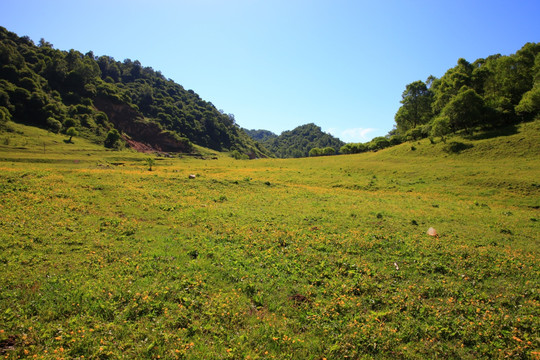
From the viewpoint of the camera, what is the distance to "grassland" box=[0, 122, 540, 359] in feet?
25.2

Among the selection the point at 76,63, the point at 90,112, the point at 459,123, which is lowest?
the point at 459,123

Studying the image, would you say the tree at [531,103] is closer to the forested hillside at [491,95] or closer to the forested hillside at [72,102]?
the forested hillside at [491,95]

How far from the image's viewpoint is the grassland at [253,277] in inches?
302

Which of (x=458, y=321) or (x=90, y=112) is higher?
(x=90, y=112)

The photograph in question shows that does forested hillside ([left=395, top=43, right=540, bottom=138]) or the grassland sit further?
forested hillside ([left=395, top=43, right=540, bottom=138])

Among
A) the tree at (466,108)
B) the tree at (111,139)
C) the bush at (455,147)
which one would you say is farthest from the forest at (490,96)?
the tree at (111,139)

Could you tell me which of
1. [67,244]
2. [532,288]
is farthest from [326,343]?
[67,244]

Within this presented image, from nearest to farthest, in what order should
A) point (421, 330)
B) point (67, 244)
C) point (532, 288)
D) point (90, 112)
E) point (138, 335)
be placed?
1. point (138, 335)
2. point (421, 330)
3. point (532, 288)
4. point (67, 244)
5. point (90, 112)

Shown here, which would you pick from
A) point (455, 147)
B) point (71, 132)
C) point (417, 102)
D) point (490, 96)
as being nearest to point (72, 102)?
point (71, 132)

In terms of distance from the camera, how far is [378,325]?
8703 millimetres

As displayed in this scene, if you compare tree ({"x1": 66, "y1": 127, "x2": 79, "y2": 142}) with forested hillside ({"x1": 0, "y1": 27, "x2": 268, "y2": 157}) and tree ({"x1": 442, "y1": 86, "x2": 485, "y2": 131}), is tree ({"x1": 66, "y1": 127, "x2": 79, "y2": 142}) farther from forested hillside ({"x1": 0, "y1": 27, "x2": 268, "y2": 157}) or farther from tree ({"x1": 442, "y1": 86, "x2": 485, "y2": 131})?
tree ({"x1": 442, "y1": 86, "x2": 485, "y2": 131})

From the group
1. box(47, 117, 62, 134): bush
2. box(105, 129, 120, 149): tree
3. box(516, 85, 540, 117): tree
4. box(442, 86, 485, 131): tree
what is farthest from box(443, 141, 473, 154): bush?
box(47, 117, 62, 134): bush

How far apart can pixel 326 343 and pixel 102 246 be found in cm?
1231

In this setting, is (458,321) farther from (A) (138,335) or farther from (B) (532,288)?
(A) (138,335)
